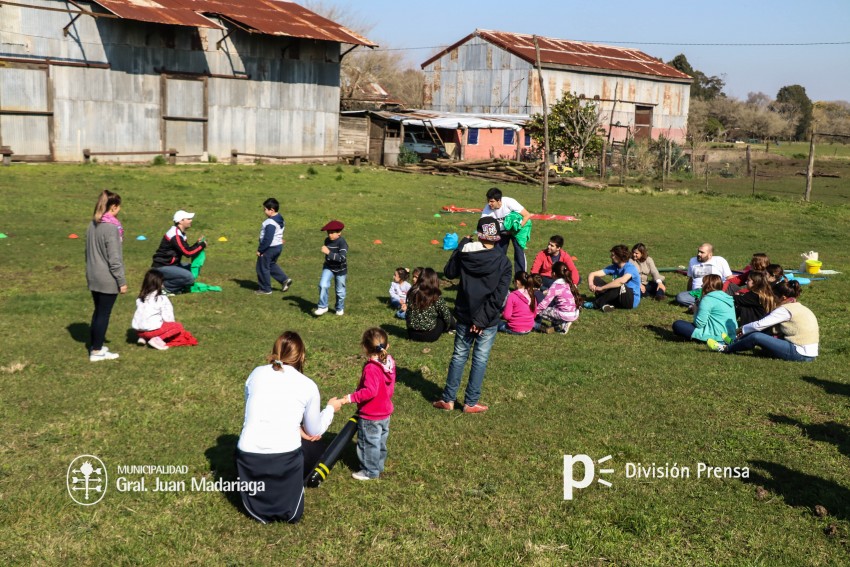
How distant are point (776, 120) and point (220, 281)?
323 feet

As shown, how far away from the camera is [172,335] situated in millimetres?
11359

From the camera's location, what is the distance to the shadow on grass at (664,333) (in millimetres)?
12688

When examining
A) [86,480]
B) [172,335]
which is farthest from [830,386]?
[172,335]

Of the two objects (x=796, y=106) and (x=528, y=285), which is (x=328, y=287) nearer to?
(x=528, y=285)

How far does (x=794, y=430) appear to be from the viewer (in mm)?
8477

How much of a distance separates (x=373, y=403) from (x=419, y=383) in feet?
9.54

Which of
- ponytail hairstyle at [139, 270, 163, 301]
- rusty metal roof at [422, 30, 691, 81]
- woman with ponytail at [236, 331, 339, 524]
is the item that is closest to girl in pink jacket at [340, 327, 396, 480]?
woman with ponytail at [236, 331, 339, 524]

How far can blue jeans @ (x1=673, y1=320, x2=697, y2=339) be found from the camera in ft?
40.6

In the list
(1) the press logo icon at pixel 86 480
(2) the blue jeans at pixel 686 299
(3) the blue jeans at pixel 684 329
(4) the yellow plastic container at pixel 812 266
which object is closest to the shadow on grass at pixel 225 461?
(1) the press logo icon at pixel 86 480

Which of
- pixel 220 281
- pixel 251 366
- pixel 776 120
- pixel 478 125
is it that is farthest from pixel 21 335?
pixel 776 120

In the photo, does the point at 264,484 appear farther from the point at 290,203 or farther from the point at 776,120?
the point at 776,120

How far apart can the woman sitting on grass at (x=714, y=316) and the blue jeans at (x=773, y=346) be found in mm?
608

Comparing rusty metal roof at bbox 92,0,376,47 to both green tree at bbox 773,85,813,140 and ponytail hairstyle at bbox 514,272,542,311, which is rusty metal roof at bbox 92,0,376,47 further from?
green tree at bbox 773,85,813,140

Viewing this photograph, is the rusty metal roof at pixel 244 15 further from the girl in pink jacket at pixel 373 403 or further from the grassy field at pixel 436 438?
the girl in pink jacket at pixel 373 403
